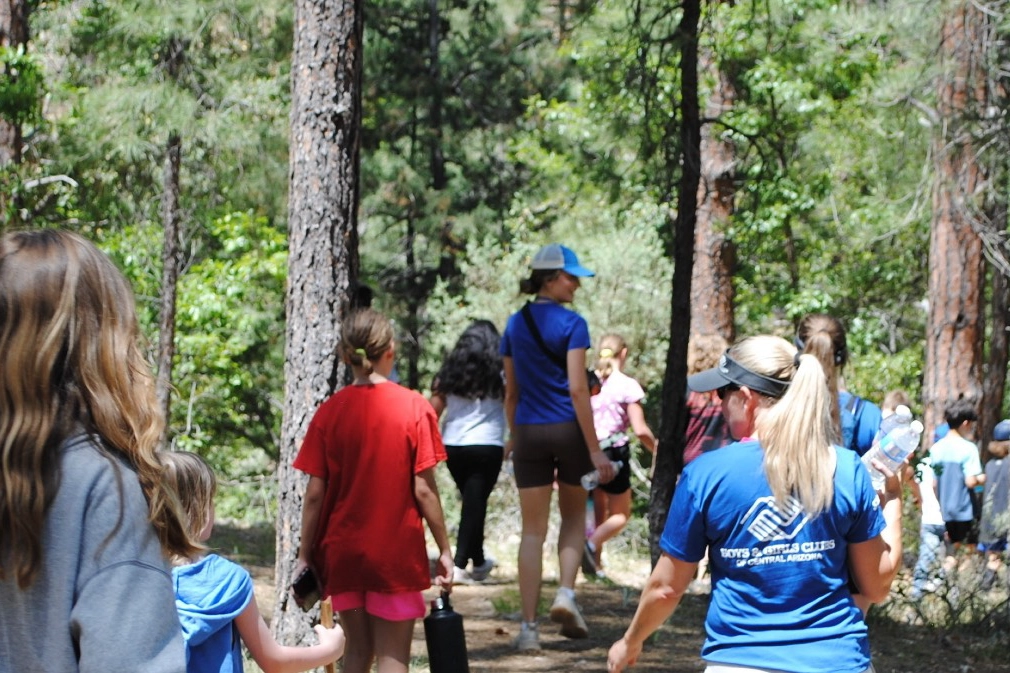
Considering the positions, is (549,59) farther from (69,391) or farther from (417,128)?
A: (69,391)

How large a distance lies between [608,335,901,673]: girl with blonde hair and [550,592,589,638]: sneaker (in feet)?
11.6

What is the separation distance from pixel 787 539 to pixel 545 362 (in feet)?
11.8

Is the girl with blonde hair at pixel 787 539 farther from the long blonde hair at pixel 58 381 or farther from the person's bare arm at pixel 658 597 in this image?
the long blonde hair at pixel 58 381

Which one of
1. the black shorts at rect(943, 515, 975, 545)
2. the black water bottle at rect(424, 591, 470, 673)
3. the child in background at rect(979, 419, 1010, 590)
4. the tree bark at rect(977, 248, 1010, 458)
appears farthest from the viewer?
the tree bark at rect(977, 248, 1010, 458)

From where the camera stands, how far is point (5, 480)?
1.80m

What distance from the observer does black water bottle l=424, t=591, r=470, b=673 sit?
4.92 m

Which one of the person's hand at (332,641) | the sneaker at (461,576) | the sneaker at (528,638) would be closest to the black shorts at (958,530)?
the sneaker at (461,576)

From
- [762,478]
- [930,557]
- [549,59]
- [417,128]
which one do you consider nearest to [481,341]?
[930,557]

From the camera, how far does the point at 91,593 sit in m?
1.79

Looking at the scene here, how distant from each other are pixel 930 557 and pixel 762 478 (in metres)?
6.46

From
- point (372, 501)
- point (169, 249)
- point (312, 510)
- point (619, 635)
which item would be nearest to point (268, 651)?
point (372, 501)

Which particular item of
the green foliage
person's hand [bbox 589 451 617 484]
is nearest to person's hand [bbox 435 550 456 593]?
person's hand [bbox 589 451 617 484]

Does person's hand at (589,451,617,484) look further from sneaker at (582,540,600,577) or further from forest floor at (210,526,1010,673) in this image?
sneaker at (582,540,600,577)

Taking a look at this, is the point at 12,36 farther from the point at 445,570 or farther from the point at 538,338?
the point at 445,570
